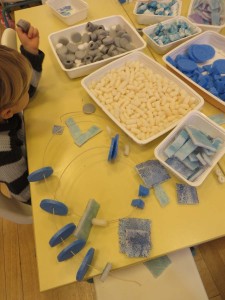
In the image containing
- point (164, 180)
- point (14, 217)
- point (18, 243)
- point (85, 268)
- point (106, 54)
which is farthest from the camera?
point (18, 243)

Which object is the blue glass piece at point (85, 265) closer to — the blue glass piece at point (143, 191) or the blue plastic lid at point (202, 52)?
the blue glass piece at point (143, 191)

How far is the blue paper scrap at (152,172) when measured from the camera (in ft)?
1.96

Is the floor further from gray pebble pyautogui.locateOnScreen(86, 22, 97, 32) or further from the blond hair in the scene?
gray pebble pyautogui.locateOnScreen(86, 22, 97, 32)

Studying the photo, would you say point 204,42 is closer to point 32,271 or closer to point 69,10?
point 69,10

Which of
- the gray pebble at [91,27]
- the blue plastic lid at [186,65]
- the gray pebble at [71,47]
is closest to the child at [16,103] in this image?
the gray pebble at [71,47]

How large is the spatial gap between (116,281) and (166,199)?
0.80 ft

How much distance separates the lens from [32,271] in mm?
1087

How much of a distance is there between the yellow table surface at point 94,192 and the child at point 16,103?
0.13ft

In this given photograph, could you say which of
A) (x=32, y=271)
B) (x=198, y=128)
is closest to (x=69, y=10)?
(x=198, y=128)

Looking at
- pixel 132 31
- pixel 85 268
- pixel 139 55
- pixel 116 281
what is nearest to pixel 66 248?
pixel 85 268

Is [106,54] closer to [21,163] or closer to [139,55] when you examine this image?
[139,55]

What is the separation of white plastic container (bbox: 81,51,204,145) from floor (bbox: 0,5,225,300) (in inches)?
26.3

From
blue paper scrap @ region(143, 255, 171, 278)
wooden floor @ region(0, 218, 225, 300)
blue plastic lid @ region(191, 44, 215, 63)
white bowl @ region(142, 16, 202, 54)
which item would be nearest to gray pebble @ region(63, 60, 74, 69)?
→ white bowl @ region(142, 16, 202, 54)

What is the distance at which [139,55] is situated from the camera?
0.80 meters
